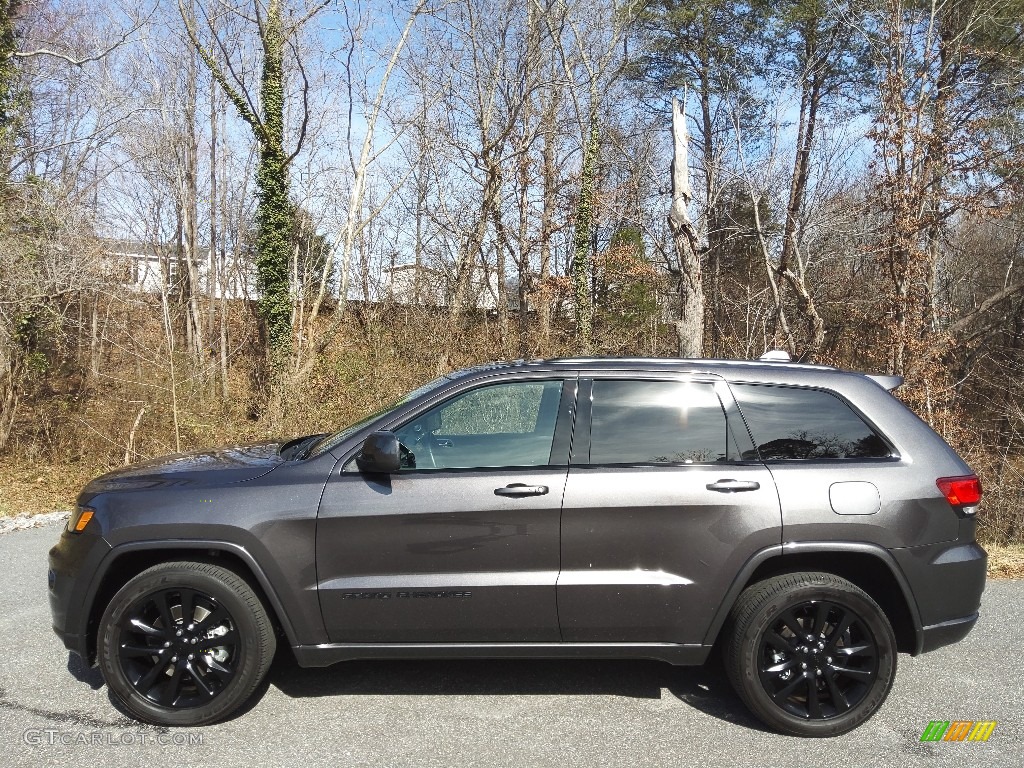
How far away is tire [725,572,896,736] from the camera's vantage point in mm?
3617

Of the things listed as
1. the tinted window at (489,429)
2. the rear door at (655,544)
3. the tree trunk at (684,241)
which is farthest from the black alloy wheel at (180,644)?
the tree trunk at (684,241)

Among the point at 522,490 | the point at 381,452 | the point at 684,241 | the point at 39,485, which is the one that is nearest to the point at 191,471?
the point at 381,452

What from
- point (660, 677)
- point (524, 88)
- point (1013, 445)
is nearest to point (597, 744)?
point (660, 677)

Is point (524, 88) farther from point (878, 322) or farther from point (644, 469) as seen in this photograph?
point (644, 469)

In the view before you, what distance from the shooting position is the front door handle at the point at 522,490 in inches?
143

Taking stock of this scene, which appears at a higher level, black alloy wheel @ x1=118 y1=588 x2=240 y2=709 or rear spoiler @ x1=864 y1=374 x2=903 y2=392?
rear spoiler @ x1=864 y1=374 x2=903 y2=392

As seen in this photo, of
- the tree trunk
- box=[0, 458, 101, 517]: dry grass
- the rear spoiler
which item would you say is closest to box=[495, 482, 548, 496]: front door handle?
the rear spoiler

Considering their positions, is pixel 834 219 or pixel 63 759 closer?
pixel 63 759

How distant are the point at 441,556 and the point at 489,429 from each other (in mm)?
916

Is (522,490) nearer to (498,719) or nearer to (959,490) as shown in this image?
(498,719)

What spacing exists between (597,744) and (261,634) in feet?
5.41

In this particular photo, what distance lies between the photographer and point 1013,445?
47.4ft

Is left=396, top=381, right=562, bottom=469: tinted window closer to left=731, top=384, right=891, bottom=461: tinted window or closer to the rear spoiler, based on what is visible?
left=731, top=384, right=891, bottom=461: tinted window

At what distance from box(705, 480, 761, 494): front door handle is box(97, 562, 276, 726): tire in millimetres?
2235
